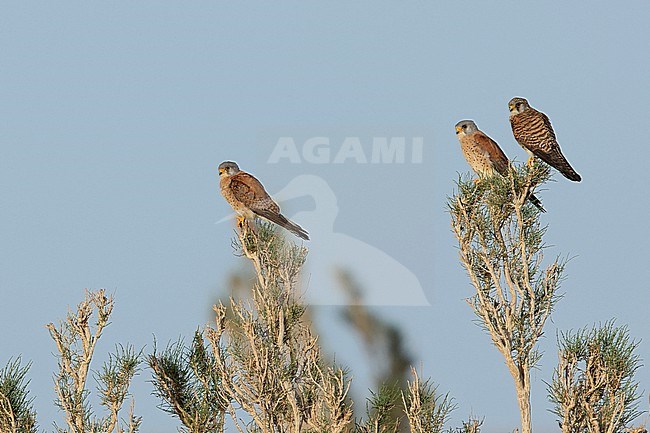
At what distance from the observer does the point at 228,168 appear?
7148mm

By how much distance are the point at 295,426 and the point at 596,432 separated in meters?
1.66

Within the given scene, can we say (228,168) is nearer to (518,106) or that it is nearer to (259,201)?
(259,201)

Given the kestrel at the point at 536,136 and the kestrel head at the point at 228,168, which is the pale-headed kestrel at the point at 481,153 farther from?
the kestrel head at the point at 228,168

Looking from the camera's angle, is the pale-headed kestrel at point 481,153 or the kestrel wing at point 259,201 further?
the kestrel wing at point 259,201

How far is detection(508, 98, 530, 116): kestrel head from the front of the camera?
6535 millimetres

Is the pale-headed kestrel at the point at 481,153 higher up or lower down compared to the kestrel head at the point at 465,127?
lower down

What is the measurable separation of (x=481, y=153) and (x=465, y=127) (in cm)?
43

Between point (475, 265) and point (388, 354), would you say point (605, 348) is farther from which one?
point (388, 354)

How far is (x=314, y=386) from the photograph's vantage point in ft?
20.0

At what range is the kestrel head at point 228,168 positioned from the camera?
23.4ft

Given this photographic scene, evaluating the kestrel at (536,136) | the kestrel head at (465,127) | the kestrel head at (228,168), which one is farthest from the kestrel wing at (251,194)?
the kestrel at (536,136)

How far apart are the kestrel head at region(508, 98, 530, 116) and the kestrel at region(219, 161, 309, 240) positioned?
4.90 feet

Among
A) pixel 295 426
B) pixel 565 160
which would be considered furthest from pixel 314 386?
pixel 565 160

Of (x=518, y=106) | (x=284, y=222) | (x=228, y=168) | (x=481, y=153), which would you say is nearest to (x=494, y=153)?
(x=481, y=153)
